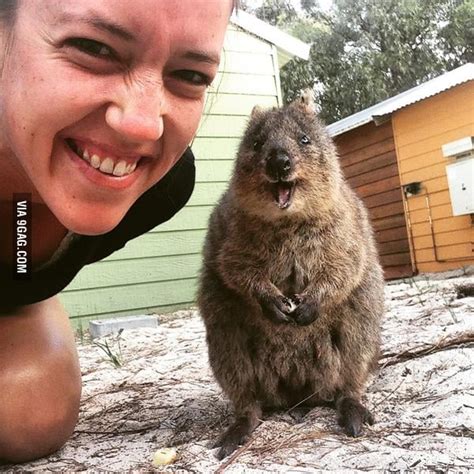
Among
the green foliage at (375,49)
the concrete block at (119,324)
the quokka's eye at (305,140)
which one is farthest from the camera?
the green foliage at (375,49)

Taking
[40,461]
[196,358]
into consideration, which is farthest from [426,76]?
[40,461]

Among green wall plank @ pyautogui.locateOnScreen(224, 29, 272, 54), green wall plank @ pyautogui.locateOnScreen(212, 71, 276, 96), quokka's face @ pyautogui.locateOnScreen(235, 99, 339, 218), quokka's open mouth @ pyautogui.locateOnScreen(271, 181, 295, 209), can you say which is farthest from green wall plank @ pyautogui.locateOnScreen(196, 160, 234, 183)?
quokka's open mouth @ pyautogui.locateOnScreen(271, 181, 295, 209)

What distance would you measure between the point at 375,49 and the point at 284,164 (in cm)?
1997

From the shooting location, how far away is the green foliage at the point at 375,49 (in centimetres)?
1955

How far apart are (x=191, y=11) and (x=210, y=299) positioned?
1.27 metres

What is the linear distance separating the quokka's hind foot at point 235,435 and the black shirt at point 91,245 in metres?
0.73

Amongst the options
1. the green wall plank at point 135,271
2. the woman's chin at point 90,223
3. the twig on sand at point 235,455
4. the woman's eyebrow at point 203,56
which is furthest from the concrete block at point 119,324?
the woman's eyebrow at point 203,56

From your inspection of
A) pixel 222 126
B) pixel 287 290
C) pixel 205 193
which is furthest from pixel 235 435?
A: pixel 222 126

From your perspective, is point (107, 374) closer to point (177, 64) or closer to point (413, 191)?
point (177, 64)

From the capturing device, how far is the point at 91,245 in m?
2.09

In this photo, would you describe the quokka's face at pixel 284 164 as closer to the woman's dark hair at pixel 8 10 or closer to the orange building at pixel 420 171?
the woman's dark hair at pixel 8 10

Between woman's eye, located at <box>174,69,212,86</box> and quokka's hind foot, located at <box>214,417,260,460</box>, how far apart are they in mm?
1088

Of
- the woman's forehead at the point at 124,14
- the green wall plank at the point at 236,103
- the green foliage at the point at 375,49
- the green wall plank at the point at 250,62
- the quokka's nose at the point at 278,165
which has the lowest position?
the quokka's nose at the point at 278,165

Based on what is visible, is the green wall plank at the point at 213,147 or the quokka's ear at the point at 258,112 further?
the green wall plank at the point at 213,147
